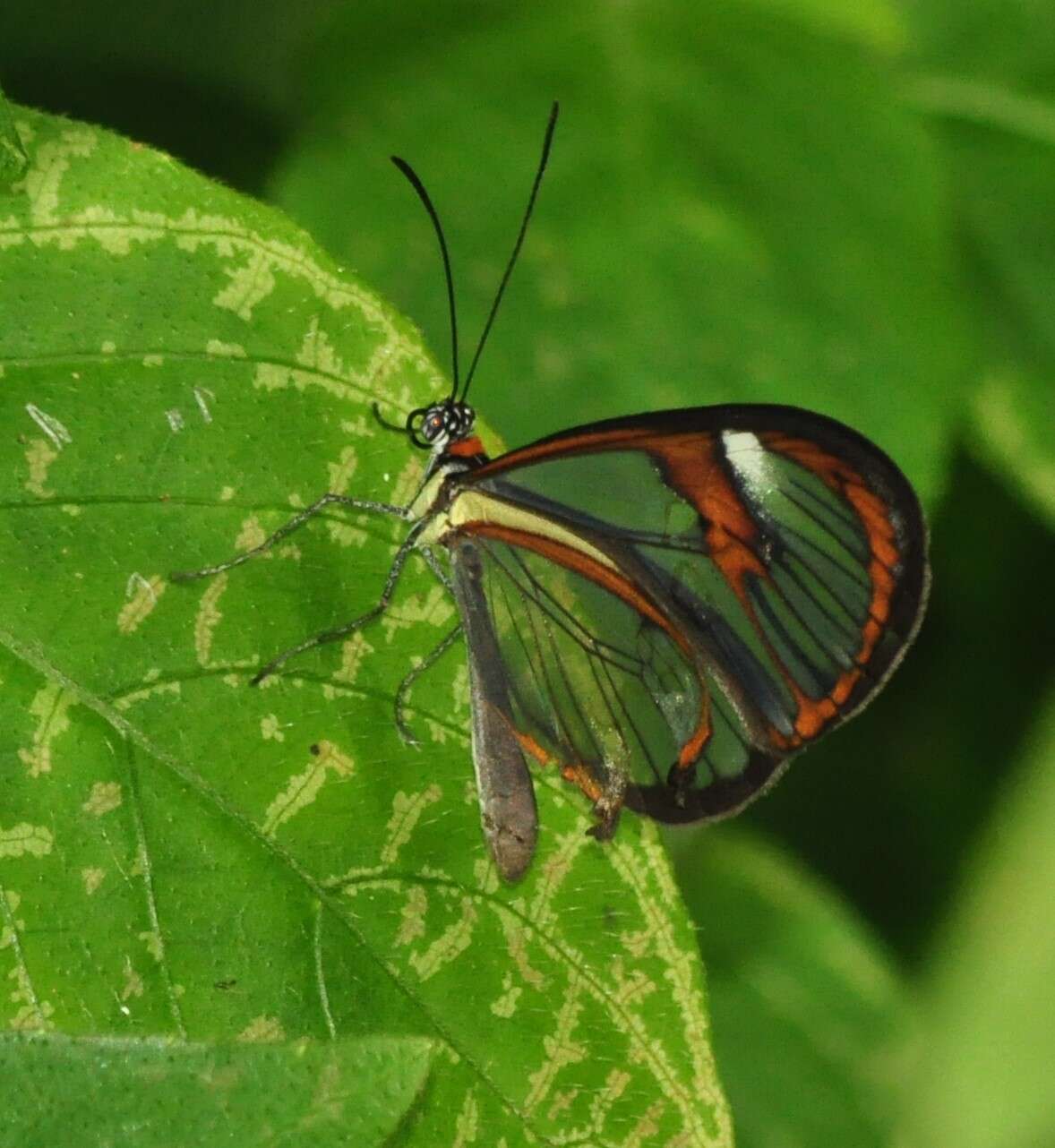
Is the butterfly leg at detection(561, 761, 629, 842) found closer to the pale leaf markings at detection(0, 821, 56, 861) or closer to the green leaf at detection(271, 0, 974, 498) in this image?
the pale leaf markings at detection(0, 821, 56, 861)

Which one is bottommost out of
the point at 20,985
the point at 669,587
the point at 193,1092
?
the point at 20,985

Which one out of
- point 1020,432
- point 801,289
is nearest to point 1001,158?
point 1020,432

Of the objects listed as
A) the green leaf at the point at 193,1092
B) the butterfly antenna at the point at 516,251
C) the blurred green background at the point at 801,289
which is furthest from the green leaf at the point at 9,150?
the blurred green background at the point at 801,289

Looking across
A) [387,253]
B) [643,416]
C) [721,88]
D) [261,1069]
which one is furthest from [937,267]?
[261,1069]

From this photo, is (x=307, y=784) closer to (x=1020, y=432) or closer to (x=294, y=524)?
(x=294, y=524)

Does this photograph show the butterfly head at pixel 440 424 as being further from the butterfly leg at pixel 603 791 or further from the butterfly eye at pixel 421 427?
the butterfly leg at pixel 603 791

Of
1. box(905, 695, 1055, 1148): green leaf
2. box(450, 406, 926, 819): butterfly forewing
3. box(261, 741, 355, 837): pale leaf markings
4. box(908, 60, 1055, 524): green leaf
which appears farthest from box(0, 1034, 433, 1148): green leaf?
box(908, 60, 1055, 524): green leaf

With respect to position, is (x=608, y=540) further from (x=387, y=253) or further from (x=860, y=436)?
(x=387, y=253)

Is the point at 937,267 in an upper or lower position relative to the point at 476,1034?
upper
